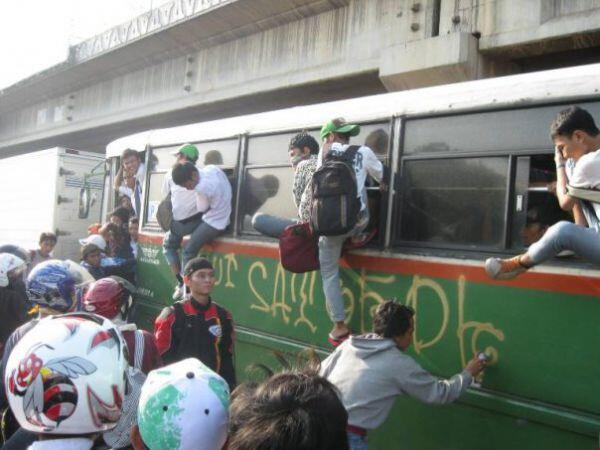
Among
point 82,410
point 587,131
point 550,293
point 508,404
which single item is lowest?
point 508,404

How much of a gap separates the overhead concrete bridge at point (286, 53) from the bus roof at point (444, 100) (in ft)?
12.0

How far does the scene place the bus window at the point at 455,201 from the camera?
12.4ft

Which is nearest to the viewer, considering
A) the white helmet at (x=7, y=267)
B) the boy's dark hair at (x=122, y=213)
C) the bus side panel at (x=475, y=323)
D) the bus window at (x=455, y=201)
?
the bus side panel at (x=475, y=323)

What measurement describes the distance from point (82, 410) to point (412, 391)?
2.09m

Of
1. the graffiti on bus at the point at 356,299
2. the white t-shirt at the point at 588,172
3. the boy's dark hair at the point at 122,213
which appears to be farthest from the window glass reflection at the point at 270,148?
the boy's dark hair at the point at 122,213

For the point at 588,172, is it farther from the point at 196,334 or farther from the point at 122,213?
the point at 122,213

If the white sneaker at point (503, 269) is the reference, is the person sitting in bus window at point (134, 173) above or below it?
above

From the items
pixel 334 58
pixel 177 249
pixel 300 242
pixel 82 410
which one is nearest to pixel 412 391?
pixel 300 242

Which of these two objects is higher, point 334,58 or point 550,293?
point 334,58

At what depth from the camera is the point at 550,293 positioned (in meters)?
3.47

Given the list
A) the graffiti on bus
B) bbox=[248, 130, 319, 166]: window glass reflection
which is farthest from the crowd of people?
bbox=[248, 130, 319, 166]: window glass reflection

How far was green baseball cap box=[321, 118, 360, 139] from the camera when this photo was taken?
4.32 meters

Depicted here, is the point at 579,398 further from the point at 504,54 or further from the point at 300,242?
the point at 504,54

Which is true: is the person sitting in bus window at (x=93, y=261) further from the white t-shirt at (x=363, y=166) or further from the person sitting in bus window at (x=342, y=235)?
the white t-shirt at (x=363, y=166)
